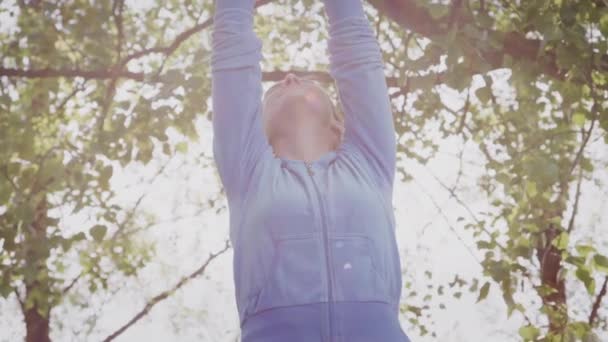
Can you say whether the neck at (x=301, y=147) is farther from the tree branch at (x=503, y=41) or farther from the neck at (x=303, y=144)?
the tree branch at (x=503, y=41)

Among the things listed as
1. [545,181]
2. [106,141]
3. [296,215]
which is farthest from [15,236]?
[545,181]

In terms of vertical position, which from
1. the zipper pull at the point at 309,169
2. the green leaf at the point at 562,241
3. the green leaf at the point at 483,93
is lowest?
the green leaf at the point at 562,241

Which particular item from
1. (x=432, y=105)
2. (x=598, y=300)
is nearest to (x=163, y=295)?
(x=432, y=105)

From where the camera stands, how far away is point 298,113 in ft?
6.72

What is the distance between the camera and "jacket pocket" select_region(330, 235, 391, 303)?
1.49m

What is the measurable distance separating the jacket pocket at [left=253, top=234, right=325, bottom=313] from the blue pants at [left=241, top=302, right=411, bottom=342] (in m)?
0.02

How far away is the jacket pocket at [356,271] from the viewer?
58.5 inches

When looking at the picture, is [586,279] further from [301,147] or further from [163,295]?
[163,295]

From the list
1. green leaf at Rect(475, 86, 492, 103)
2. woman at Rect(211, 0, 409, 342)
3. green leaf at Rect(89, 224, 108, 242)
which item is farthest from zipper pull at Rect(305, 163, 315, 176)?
green leaf at Rect(89, 224, 108, 242)

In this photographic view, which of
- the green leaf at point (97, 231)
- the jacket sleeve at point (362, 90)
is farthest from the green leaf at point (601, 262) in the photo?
the green leaf at point (97, 231)

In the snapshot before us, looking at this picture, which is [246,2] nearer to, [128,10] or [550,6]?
[550,6]

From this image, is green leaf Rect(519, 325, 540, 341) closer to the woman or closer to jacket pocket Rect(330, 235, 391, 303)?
the woman

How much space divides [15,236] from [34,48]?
3188mm

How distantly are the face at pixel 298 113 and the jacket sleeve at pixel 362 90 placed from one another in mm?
145
